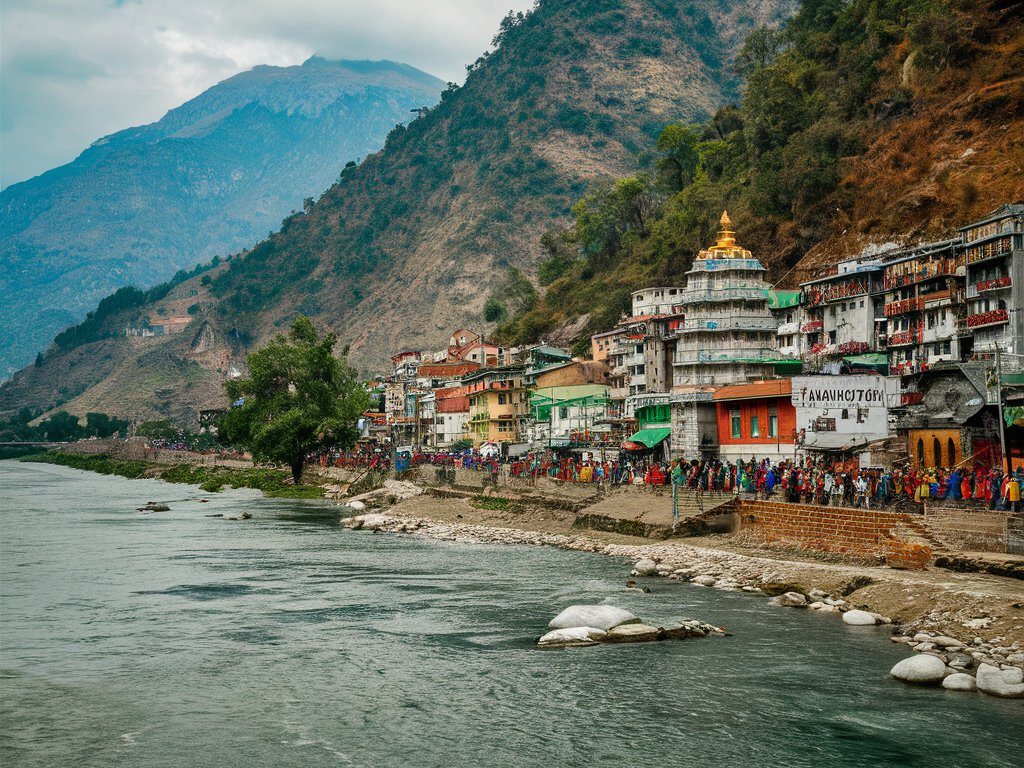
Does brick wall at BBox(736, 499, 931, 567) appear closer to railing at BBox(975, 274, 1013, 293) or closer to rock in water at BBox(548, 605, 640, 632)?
rock in water at BBox(548, 605, 640, 632)

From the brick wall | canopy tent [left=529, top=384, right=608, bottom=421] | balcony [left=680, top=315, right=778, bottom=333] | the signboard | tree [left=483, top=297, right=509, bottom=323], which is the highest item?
tree [left=483, top=297, right=509, bottom=323]

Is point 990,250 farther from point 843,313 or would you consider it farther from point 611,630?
point 611,630

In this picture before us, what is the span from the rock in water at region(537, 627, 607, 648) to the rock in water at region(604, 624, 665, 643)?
Result: 25 cm

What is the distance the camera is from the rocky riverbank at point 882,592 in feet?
83.7

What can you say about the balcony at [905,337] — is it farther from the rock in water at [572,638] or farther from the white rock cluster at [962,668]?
the rock in water at [572,638]

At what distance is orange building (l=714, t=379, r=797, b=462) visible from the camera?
52688 millimetres

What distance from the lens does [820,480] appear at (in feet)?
136

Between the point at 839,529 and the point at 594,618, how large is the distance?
39.7ft

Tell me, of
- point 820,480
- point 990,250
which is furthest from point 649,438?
point 820,480

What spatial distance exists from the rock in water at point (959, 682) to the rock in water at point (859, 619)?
5.98 m

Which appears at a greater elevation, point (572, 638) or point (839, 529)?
point (839, 529)

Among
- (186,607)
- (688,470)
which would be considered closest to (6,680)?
(186,607)

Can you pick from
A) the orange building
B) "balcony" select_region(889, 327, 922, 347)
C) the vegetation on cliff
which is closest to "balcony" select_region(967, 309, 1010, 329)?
"balcony" select_region(889, 327, 922, 347)

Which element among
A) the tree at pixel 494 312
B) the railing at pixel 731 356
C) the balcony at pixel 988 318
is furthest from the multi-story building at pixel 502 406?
the tree at pixel 494 312
